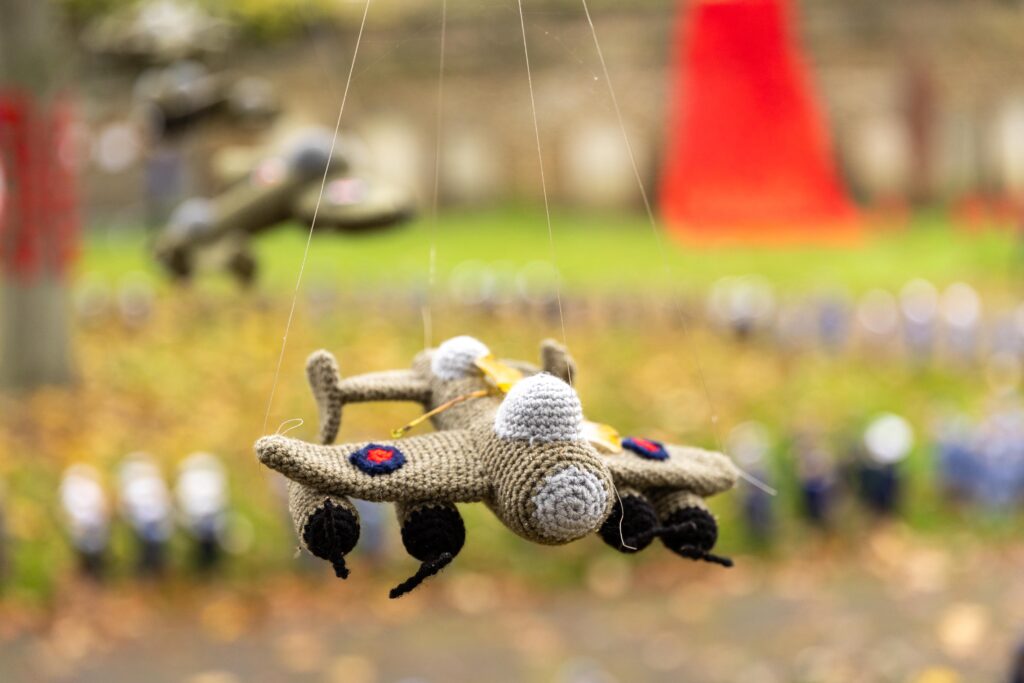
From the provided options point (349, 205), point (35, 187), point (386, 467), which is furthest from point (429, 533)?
point (35, 187)

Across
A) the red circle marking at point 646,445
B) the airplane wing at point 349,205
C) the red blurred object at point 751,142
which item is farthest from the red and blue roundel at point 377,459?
the red blurred object at point 751,142

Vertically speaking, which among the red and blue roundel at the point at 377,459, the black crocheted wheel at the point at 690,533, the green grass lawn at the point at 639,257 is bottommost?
the green grass lawn at the point at 639,257

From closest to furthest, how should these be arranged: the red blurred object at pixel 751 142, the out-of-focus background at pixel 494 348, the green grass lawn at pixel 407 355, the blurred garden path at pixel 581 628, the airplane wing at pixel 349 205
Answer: the airplane wing at pixel 349 205
the out-of-focus background at pixel 494 348
the blurred garden path at pixel 581 628
the green grass lawn at pixel 407 355
the red blurred object at pixel 751 142

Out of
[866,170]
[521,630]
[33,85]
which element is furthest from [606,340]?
[866,170]

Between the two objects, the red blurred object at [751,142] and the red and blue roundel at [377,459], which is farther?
the red blurred object at [751,142]

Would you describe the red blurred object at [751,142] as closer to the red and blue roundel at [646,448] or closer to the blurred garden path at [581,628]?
the blurred garden path at [581,628]

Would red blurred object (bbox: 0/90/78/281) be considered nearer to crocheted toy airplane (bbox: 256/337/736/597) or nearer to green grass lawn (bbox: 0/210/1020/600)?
green grass lawn (bbox: 0/210/1020/600)

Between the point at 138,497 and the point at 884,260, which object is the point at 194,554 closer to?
the point at 138,497
